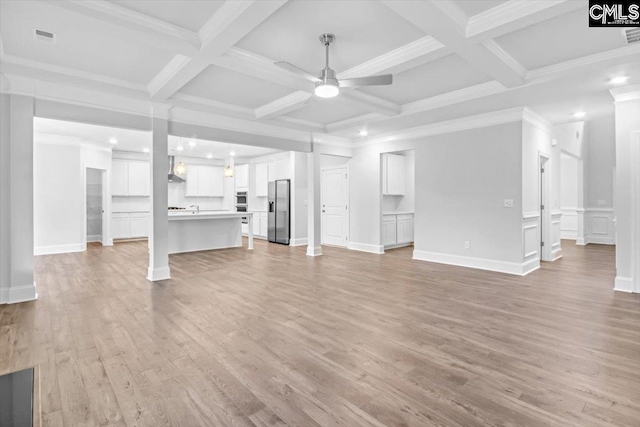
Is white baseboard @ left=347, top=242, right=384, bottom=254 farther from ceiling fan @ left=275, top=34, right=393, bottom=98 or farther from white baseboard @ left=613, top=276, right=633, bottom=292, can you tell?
ceiling fan @ left=275, top=34, right=393, bottom=98

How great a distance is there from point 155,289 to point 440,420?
12.7 ft

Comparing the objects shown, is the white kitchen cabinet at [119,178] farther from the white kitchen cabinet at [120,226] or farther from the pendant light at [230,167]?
the pendant light at [230,167]

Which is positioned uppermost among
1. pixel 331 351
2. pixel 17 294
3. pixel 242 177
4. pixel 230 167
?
pixel 230 167

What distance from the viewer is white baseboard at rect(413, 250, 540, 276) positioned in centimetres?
524

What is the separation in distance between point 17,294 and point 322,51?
445 centimetres

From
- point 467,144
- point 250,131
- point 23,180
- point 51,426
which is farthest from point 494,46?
point 23,180

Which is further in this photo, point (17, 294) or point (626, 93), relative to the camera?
point (626, 93)

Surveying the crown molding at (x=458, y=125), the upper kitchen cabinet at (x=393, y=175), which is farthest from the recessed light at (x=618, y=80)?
the upper kitchen cabinet at (x=393, y=175)

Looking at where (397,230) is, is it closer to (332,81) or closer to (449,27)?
(332,81)

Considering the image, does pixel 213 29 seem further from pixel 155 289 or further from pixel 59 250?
pixel 59 250

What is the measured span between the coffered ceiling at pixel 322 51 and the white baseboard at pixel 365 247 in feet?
10.8

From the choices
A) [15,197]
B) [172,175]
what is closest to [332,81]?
[15,197]

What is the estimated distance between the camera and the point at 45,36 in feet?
10.2

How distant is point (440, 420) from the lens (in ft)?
5.72
